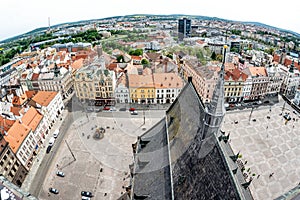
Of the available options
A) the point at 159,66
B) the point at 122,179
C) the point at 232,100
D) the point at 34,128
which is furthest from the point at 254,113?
the point at 34,128

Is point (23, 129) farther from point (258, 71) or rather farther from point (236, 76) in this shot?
point (258, 71)

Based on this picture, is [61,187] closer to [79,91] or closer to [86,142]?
[86,142]

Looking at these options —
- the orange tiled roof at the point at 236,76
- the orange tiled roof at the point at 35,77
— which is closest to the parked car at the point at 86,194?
the orange tiled roof at the point at 35,77

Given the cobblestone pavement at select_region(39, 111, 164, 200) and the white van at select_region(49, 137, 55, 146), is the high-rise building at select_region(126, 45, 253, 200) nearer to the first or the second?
the cobblestone pavement at select_region(39, 111, 164, 200)

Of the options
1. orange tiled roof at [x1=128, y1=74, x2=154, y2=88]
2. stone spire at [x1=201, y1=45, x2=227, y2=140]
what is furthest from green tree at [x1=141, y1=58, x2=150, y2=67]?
stone spire at [x1=201, y1=45, x2=227, y2=140]

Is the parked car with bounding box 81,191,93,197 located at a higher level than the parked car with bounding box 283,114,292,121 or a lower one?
lower

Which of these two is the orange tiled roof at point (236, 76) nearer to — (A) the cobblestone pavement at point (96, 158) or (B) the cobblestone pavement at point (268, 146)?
(B) the cobblestone pavement at point (268, 146)
